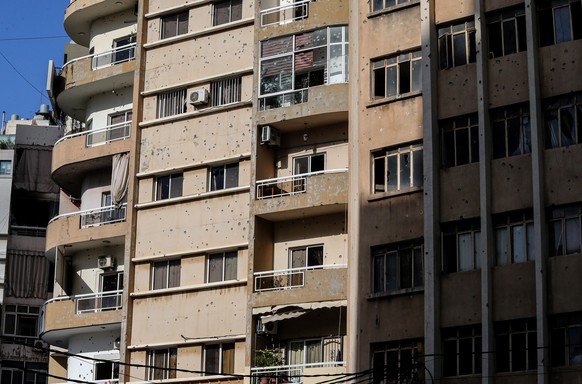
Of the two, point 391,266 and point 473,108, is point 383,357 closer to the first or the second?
point 391,266

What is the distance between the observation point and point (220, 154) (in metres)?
40.1

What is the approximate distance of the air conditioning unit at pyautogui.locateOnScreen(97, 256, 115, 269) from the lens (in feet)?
139

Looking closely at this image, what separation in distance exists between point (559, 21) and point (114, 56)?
54.7ft

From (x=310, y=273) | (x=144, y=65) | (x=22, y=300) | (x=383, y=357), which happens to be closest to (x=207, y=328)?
(x=310, y=273)

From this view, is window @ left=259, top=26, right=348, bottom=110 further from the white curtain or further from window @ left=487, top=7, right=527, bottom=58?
the white curtain

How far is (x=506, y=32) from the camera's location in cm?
3400

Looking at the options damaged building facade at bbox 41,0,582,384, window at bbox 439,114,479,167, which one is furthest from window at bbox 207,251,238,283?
window at bbox 439,114,479,167

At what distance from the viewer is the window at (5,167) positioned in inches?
2004

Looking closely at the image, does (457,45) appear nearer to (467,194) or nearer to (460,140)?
(460,140)

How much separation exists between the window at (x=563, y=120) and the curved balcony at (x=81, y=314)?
14856mm

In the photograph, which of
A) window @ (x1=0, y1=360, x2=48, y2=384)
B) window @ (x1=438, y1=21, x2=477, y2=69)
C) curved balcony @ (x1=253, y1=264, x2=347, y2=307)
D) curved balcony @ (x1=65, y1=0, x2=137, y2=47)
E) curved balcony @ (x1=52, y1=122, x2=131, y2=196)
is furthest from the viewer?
window @ (x1=0, y1=360, x2=48, y2=384)

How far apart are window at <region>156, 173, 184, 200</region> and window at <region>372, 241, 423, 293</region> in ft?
27.2

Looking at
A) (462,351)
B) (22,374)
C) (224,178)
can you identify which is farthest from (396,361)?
(22,374)

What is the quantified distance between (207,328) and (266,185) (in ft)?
14.4
